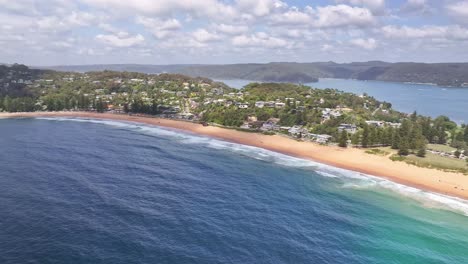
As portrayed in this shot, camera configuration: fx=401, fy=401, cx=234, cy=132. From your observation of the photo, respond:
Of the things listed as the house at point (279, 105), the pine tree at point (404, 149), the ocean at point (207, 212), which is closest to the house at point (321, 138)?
the pine tree at point (404, 149)

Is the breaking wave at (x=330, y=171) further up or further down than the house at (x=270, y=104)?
further down

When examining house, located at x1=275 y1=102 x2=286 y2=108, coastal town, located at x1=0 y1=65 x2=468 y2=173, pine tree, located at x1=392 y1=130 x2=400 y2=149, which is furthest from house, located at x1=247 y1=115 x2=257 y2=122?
pine tree, located at x1=392 y1=130 x2=400 y2=149

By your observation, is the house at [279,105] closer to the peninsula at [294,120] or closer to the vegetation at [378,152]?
the peninsula at [294,120]

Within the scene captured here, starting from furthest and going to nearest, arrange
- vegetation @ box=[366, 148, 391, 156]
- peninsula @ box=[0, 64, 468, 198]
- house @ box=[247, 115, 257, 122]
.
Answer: house @ box=[247, 115, 257, 122] → vegetation @ box=[366, 148, 391, 156] → peninsula @ box=[0, 64, 468, 198]

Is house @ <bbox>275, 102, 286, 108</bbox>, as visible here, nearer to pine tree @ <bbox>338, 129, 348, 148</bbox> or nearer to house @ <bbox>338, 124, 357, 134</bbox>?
house @ <bbox>338, 124, 357, 134</bbox>

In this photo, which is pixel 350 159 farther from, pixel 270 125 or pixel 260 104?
pixel 260 104

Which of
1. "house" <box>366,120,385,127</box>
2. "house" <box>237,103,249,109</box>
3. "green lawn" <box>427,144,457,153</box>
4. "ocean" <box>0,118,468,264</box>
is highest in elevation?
"house" <box>237,103,249,109</box>

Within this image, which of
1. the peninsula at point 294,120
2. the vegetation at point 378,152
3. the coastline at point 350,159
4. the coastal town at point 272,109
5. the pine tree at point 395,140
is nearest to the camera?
the coastline at point 350,159
